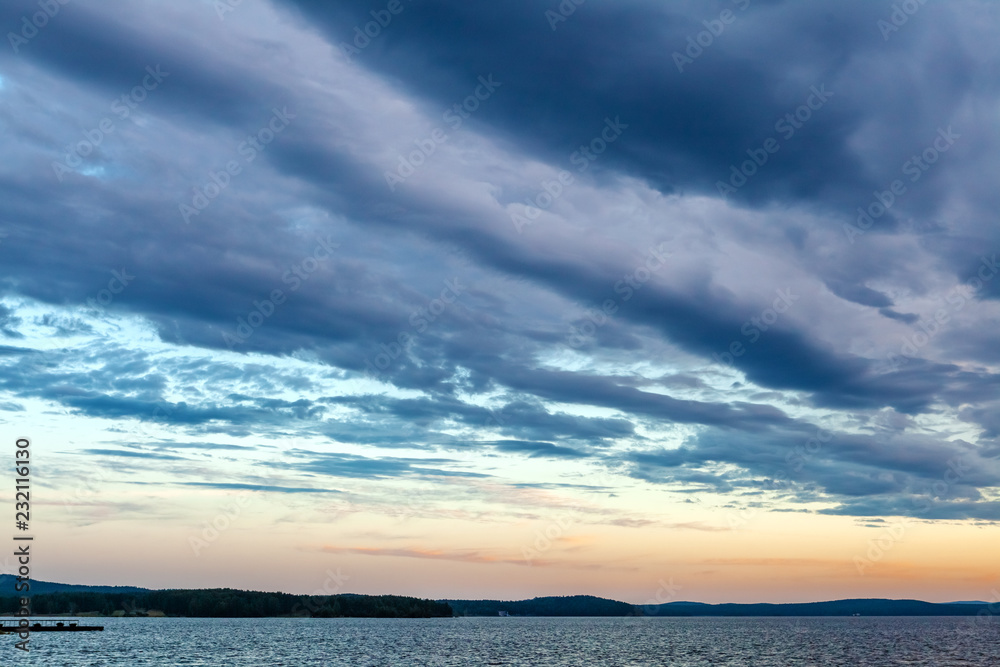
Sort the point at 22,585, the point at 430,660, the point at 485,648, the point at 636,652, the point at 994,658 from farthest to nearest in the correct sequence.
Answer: the point at 485,648 < the point at 636,652 < the point at 994,658 < the point at 430,660 < the point at 22,585

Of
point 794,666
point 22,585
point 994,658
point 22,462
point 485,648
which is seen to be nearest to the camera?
point 22,462

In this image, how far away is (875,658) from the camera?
14212 centimetres

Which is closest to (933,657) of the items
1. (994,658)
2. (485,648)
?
(994,658)

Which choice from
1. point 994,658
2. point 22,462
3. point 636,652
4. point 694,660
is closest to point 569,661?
point 694,660

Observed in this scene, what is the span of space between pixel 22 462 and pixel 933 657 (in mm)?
149222

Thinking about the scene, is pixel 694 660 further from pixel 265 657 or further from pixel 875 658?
pixel 265 657

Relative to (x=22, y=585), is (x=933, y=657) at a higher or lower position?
lower

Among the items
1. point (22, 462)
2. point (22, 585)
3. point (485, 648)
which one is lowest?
point (485, 648)

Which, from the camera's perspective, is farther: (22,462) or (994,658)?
(994,658)

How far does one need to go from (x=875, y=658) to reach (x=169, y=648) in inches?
5390

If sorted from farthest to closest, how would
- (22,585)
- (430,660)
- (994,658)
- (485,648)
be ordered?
(485,648)
(994,658)
(430,660)
(22,585)

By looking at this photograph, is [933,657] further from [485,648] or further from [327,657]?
[327,657]

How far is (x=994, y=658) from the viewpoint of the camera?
143250 millimetres

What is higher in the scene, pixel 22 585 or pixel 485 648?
pixel 22 585
